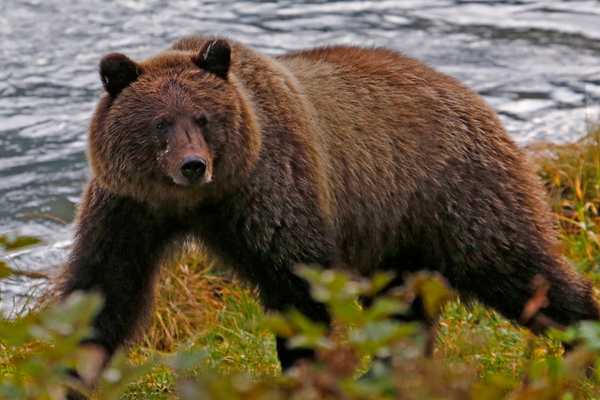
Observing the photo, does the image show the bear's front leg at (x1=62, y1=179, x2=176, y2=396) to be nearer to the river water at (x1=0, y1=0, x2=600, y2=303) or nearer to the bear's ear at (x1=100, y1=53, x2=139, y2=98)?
the bear's ear at (x1=100, y1=53, x2=139, y2=98)

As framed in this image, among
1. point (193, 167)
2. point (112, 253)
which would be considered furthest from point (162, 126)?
point (112, 253)

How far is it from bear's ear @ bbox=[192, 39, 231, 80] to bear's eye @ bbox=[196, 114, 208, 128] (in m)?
0.33

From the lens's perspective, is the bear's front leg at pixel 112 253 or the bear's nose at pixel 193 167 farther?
the bear's front leg at pixel 112 253

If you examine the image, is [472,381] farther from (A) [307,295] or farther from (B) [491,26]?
(B) [491,26]

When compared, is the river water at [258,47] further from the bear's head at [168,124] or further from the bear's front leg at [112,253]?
the bear's head at [168,124]

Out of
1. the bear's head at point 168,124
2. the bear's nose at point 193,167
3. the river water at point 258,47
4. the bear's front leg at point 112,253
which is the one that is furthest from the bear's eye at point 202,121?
the river water at point 258,47

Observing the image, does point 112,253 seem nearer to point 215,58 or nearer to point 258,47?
point 215,58

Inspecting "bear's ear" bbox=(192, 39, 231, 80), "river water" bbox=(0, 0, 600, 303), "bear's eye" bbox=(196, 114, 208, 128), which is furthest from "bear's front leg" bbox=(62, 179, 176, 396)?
"river water" bbox=(0, 0, 600, 303)

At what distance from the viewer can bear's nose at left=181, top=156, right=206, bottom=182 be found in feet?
11.8

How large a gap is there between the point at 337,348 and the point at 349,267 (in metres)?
3.24

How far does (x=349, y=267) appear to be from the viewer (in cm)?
477

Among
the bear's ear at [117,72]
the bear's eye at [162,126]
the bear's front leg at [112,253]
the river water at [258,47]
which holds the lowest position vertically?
the river water at [258,47]

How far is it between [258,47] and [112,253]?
7.97 meters

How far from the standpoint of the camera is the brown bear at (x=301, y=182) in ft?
13.0
